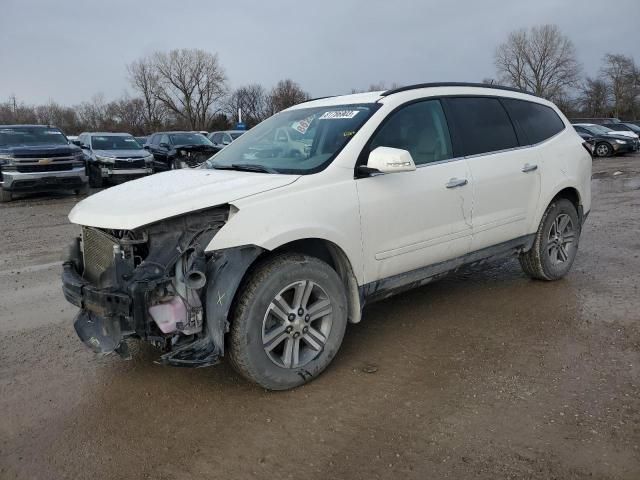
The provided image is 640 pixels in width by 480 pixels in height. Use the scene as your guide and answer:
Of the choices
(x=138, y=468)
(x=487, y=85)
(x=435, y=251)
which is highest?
(x=487, y=85)

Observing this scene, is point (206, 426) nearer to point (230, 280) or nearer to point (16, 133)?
point (230, 280)

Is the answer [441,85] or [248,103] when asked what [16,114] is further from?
[441,85]

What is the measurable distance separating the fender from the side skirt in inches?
36.9

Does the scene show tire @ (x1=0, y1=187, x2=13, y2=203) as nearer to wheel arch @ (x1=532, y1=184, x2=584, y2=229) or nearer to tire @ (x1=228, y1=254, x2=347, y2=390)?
tire @ (x1=228, y1=254, x2=347, y2=390)

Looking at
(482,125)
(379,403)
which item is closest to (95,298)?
(379,403)

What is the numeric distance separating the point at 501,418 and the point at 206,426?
5.40 ft

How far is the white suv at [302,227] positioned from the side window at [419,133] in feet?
0.04

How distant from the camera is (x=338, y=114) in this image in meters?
4.04

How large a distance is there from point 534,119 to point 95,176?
14459 mm

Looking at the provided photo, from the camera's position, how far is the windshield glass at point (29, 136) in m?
14.0

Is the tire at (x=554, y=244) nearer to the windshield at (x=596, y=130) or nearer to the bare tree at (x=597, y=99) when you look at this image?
the windshield at (x=596, y=130)

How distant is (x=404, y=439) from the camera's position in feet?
9.27

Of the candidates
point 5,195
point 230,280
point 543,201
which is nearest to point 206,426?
point 230,280

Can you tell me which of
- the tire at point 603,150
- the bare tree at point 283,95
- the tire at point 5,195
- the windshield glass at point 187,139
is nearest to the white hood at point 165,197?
the tire at point 5,195
